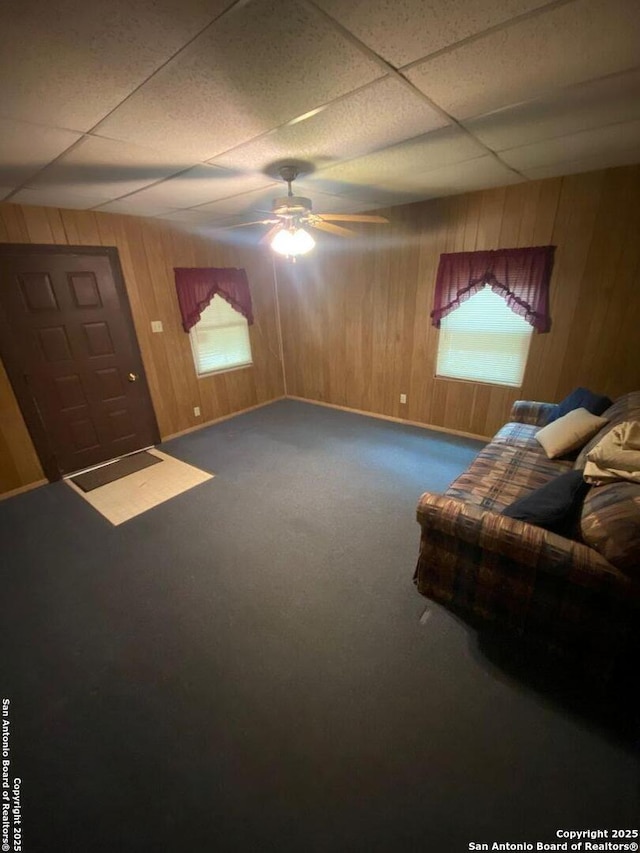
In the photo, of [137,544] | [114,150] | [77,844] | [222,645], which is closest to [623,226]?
[114,150]

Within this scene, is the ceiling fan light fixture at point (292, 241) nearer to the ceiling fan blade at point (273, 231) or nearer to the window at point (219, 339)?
the ceiling fan blade at point (273, 231)

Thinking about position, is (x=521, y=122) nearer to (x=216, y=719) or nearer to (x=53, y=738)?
(x=216, y=719)

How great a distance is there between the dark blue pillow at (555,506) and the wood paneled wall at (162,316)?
12.5 feet

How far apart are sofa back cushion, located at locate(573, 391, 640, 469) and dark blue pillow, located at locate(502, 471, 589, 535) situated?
0.44 metres

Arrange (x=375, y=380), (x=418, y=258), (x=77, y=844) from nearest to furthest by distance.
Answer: (x=77, y=844) < (x=418, y=258) < (x=375, y=380)

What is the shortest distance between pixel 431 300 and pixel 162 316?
3038 mm

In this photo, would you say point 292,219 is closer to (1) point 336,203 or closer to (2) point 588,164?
(1) point 336,203

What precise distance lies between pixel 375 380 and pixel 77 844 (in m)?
4.14

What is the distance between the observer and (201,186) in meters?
2.47

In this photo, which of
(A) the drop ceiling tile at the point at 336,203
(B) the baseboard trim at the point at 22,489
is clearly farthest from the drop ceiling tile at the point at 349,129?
(B) the baseboard trim at the point at 22,489

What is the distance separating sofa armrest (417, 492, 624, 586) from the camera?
132 cm

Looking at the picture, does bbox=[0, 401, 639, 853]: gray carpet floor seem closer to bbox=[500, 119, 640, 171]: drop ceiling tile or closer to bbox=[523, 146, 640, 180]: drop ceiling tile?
bbox=[500, 119, 640, 171]: drop ceiling tile

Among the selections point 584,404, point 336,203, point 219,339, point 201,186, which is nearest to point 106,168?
point 201,186

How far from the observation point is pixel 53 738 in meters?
1.38
